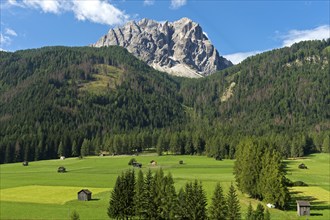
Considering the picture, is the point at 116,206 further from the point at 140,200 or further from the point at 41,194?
the point at 41,194

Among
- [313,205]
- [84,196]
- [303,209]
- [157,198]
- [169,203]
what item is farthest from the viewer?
[84,196]

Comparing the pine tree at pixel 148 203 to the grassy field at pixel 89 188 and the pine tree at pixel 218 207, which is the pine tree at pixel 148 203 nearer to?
the grassy field at pixel 89 188

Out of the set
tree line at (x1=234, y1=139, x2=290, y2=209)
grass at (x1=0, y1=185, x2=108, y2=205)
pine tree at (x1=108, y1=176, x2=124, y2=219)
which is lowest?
grass at (x1=0, y1=185, x2=108, y2=205)

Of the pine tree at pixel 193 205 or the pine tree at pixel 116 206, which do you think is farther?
the pine tree at pixel 116 206

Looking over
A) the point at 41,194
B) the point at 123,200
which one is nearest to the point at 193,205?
the point at 123,200

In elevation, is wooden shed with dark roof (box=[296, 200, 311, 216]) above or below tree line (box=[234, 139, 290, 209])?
below

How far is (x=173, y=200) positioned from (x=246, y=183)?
36.6 m

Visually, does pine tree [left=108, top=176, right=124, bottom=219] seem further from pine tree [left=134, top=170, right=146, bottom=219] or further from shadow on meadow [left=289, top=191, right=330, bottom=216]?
shadow on meadow [left=289, top=191, right=330, bottom=216]

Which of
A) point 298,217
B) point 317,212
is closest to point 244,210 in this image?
point 298,217

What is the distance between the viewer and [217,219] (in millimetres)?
56938

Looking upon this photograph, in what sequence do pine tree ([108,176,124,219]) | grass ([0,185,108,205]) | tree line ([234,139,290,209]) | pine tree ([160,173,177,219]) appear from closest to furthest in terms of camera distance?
1. pine tree ([160,173,177,219])
2. pine tree ([108,176,124,219])
3. tree line ([234,139,290,209])
4. grass ([0,185,108,205])

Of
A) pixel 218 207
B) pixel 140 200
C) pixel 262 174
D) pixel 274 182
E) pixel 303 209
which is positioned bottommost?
pixel 303 209

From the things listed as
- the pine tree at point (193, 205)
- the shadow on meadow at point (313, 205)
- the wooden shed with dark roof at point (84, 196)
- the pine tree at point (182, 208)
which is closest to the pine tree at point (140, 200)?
the pine tree at point (182, 208)

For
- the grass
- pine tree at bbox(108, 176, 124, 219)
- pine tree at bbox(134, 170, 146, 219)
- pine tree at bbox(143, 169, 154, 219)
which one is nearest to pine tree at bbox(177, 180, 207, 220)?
pine tree at bbox(143, 169, 154, 219)
